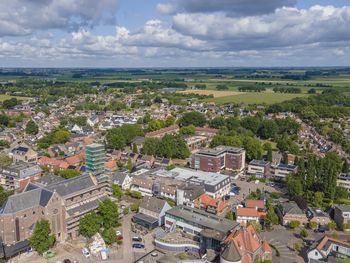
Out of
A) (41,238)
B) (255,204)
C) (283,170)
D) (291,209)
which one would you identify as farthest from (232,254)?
(283,170)

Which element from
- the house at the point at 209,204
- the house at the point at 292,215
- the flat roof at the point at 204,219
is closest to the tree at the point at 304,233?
the house at the point at 292,215

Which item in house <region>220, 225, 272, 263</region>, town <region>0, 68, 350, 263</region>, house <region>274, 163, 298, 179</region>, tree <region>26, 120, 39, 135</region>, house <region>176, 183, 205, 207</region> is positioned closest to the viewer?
house <region>220, 225, 272, 263</region>

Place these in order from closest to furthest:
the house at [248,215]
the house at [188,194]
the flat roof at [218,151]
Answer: the house at [248,215] → the house at [188,194] → the flat roof at [218,151]

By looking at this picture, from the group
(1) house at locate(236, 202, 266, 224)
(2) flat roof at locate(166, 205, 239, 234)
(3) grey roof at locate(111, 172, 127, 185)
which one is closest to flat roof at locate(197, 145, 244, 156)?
(3) grey roof at locate(111, 172, 127, 185)

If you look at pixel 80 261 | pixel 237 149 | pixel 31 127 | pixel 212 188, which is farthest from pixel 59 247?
pixel 31 127

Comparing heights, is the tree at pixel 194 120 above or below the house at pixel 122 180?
above

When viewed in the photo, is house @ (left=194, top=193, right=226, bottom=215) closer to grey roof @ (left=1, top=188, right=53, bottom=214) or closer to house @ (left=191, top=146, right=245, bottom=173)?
house @ (left=191, top=146, right=245, bottom=173)

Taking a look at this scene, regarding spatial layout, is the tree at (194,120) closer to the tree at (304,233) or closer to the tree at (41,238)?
the tree at (304,233)
